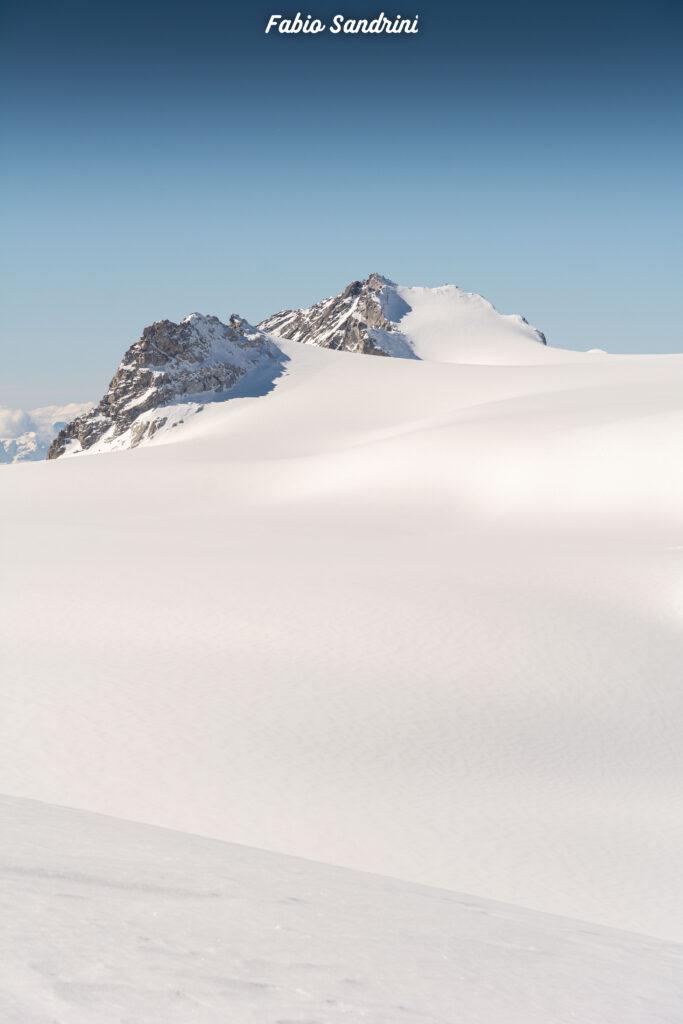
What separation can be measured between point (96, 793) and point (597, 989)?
18.0 ft

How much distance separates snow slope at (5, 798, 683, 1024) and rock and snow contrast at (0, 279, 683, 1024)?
19 millimetres

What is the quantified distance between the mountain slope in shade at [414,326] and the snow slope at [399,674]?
65750mm

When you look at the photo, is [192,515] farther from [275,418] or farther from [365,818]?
[275,418]

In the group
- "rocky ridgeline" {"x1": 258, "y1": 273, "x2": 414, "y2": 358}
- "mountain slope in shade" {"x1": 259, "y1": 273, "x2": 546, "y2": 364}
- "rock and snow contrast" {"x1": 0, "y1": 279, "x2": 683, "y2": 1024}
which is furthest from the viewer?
"rocky ridgeline" {"x1": 258, "y1": 273, "x2": 414, "y2": 358}

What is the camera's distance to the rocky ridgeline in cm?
9944

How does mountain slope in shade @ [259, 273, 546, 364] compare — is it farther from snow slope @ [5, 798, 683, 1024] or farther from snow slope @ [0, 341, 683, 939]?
snow slope @ [5, 798, 683, 1024]

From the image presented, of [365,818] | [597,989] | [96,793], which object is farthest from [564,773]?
[597,989]

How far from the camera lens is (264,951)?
3402 mm

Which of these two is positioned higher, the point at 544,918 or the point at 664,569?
the point at 664,569

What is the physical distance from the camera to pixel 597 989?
3.71 metres

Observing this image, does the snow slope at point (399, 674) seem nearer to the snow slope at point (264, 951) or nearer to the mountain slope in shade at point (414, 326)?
the snow slope at point (264, 951)

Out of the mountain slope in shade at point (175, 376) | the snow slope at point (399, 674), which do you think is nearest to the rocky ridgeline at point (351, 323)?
the mountain slope in shade at point (175, 376)

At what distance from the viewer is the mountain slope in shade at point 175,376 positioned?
186 feet

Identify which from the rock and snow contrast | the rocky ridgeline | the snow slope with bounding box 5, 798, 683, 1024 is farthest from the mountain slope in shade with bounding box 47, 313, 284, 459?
the snow slope with bounding box 5, 798, 683, 1024
